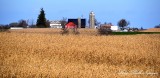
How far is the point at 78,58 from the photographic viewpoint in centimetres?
2478

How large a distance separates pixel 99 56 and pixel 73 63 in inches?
133

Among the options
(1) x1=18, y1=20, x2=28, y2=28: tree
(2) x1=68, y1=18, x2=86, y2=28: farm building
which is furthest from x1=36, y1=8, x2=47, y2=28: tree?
(1) x1=18, y1=20, x2=28, y2=28: tree

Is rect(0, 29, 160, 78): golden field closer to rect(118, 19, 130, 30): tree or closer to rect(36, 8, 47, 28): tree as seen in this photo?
rect(36, 8, 47, 28): tree

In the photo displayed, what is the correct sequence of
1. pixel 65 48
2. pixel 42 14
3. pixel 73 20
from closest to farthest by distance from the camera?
pixel 65 48, pixel 42 14, pixel 73 20

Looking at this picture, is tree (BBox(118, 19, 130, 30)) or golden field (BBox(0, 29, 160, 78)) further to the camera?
tree (BBox(118, 19, 130, 30))

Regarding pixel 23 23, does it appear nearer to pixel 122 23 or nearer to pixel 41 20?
pixel 41 20

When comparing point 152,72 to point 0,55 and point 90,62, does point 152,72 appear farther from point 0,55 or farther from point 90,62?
point 0,55

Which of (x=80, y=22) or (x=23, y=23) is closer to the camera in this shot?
(x=80, y=22)

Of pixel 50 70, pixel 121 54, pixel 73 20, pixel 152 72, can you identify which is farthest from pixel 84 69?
pixel 73 20

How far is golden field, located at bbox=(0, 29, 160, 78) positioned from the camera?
18.2m

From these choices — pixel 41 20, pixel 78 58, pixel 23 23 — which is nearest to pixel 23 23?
pixel 23 23

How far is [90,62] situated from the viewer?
2377cm

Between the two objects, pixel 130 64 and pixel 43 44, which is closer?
pixel 130 64

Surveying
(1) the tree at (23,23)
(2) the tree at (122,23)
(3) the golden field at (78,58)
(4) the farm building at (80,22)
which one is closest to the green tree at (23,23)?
(1) the tree at (23,23)
